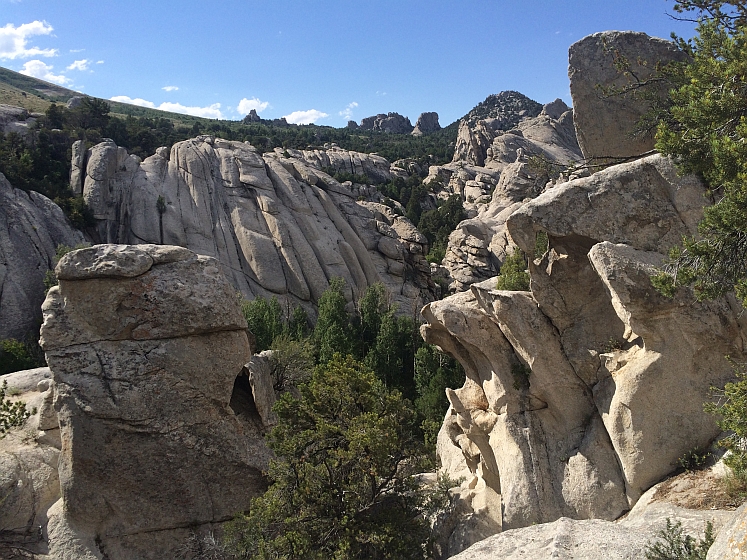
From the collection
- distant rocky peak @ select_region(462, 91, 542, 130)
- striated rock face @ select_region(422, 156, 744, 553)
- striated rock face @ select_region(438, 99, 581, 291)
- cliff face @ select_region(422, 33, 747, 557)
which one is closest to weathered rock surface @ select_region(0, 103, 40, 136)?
striated rock face @ select_region(438, 99, 581, 291)

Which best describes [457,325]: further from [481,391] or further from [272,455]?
[272,455]

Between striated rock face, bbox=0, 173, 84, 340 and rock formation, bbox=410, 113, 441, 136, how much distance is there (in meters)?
152

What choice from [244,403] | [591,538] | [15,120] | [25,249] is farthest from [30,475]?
[15,120]

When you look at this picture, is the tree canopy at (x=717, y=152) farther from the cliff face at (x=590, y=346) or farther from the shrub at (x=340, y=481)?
the shrub at (x=340, y=481)

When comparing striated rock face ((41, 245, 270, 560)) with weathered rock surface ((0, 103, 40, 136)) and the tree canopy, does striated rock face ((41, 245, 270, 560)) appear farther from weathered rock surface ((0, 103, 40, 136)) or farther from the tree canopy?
weathered rock surface ((0, 103, 40, 136))

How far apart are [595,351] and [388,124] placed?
18316 cm

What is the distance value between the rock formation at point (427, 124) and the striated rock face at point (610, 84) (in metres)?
171

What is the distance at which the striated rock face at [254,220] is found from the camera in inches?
1917

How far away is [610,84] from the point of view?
16.8 metres

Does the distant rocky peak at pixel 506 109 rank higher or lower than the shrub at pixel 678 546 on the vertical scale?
higher

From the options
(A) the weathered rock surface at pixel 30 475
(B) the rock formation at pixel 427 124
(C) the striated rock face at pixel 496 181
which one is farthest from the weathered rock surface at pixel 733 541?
(B) the rock formation at pixel 427 124

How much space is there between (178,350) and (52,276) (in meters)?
29.0

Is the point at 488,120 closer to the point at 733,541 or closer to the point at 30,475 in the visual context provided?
the point at 30,475

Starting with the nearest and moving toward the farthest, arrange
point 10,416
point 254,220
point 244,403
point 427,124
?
point 10,416, point 244,403, point 254,220, point 427,124
